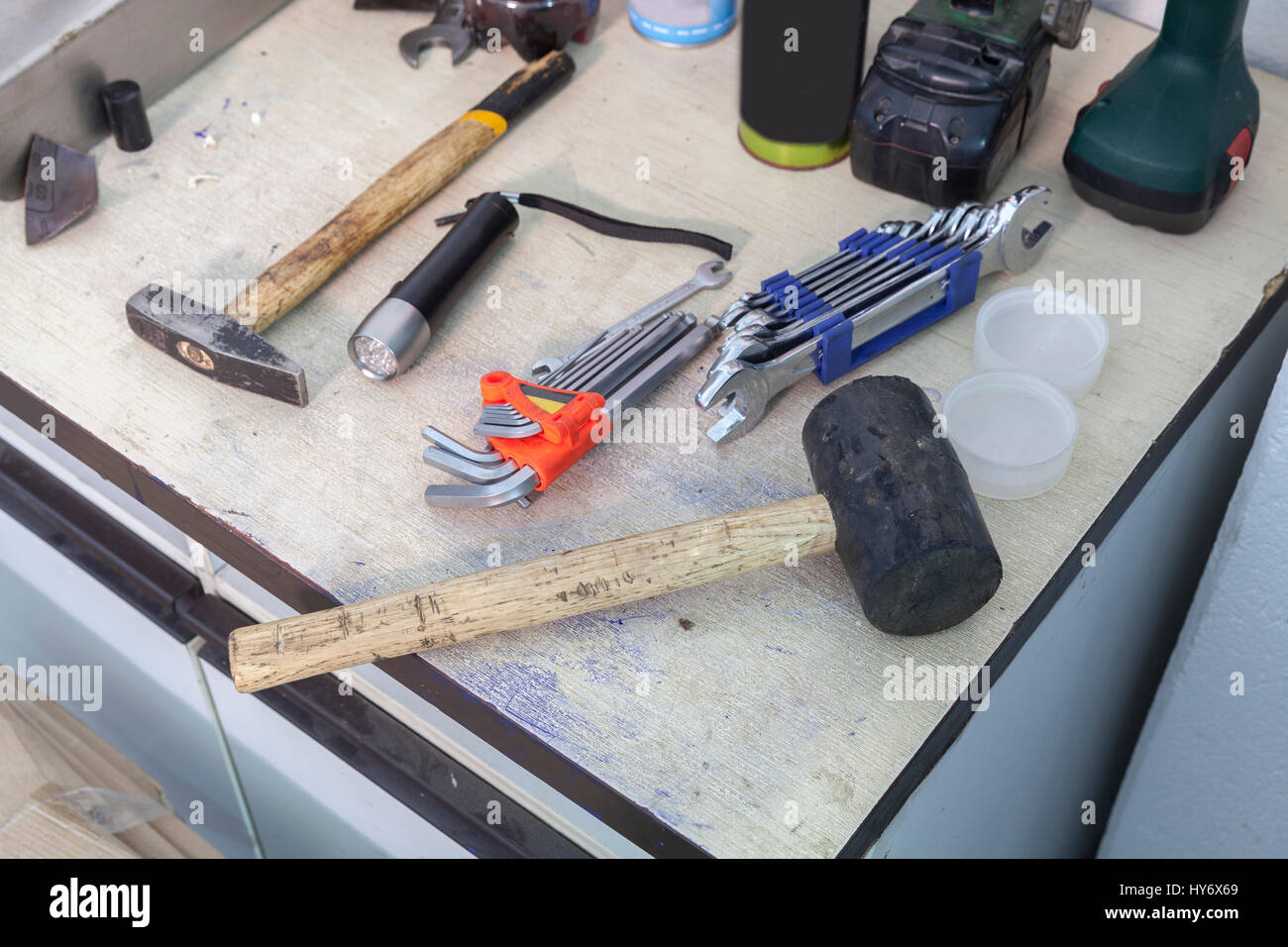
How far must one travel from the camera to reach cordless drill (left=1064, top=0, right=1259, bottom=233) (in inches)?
36.4

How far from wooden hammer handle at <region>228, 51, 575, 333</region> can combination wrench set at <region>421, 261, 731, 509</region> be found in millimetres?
165

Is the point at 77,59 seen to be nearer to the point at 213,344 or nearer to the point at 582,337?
the point at 213,344

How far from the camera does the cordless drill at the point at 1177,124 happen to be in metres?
0.93

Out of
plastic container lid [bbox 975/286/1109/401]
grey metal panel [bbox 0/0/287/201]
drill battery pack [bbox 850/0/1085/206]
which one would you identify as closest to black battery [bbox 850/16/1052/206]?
drill battery pack [bbox 850/0/1085/206]

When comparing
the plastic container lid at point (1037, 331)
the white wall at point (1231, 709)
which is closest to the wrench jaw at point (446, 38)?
the plastic container lid at point (1037, 331)

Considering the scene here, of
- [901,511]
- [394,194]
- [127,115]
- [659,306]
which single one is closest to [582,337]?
[659,306]

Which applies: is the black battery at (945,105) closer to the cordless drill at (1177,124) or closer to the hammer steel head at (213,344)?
the cordless drill at (1177,124)

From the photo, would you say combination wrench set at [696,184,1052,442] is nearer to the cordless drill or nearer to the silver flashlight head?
the cordless drill

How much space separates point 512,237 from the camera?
0.99 m

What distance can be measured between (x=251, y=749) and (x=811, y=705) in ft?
1.87

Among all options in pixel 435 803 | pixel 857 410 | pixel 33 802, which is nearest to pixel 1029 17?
pixel 857 410

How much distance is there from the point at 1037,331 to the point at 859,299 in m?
0.15

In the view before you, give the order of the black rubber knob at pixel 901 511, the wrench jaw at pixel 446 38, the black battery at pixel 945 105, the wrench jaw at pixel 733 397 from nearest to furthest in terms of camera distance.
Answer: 1. the black rubber knob at pixel 901 511
2. the wrench jaw at pixel 733 397
3. the black battery at pixel 945 105
4. the wrench jaw at pixel 446 38

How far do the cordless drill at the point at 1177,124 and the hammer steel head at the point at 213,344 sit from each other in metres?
0.62
